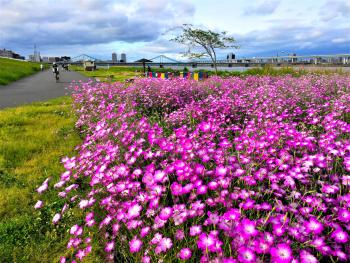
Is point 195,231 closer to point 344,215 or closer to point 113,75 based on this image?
point 344,215

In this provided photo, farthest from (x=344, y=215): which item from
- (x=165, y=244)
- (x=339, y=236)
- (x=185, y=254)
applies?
(x=165, y=244)

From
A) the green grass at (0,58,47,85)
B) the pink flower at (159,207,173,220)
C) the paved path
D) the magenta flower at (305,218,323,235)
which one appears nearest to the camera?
the magenta flower at (305,218,323,235)

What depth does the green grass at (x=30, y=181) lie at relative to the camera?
3062 millimetres

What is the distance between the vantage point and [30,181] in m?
4.46

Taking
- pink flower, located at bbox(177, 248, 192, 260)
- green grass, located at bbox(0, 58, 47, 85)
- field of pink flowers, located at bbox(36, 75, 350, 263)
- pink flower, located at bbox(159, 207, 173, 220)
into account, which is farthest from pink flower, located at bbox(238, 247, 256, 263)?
green grass, located at bbox(0, 58, 47, 85)

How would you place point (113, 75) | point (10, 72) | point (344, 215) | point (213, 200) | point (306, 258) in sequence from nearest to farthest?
1. point (306, 258)
2. point (344, 215)
3. point (213, 200)
4. point (10, 72)
5. point (113, 75)

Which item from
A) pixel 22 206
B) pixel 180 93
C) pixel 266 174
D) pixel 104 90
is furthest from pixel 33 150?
pixel 266 174

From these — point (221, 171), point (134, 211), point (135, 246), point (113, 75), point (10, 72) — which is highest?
point (10, 72)

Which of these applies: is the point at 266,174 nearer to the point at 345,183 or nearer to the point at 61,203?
the point at 345,183

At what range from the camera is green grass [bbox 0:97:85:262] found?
3.06 meters

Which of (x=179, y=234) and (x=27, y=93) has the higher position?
(x=27, y=93)

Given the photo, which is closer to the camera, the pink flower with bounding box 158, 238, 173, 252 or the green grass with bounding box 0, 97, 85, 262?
the pink flower with bounding box 158, 238, 173, 252

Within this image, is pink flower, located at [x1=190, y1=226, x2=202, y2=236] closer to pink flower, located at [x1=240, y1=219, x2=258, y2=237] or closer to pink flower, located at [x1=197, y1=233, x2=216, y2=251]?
pink flower, located at [x1=197, y1=233, x2=216, y2=251]

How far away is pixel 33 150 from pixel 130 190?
4022mm
